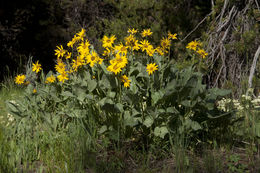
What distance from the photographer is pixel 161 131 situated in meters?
2.45

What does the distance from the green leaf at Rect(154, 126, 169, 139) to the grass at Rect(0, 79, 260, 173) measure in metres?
0.10

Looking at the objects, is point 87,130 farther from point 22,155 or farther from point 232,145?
point 232,145

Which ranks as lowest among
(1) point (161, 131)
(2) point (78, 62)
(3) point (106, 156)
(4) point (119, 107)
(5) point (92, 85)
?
(3) point (106, 156)

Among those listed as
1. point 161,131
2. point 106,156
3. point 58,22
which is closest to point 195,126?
point 161,131

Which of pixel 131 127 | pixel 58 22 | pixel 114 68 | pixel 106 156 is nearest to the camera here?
pixel 114 68

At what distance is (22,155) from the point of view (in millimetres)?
2529

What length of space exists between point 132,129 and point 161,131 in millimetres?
287

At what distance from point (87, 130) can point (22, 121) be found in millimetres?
701

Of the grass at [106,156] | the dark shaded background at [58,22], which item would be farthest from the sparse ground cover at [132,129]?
the dark shaded background at [58,22]

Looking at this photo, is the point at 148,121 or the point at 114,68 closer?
the point at 114,68

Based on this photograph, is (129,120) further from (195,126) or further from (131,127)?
(195,126)

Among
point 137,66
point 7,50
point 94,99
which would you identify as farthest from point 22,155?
point 7,50

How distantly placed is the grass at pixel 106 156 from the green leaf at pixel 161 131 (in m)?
0.10

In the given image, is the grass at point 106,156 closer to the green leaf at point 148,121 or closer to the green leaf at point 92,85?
the green leaf at point 148,121
